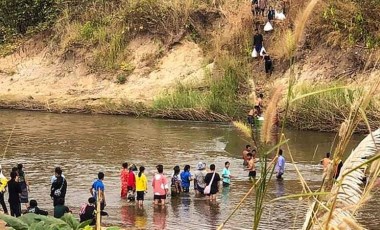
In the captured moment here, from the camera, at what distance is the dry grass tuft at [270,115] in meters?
4.01

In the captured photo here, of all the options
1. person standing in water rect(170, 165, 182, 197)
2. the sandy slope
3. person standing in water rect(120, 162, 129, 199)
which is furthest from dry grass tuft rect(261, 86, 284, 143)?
the sandy slope

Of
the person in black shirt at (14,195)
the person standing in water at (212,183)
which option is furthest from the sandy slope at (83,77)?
the person in black shirt at (14,195)

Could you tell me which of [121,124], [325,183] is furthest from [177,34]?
[325,183]

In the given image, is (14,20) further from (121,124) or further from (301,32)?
(301,32)

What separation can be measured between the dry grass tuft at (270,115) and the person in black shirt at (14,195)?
1106cm

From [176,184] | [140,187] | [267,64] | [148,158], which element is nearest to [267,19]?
[267,64]

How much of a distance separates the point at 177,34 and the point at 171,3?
5.06ft

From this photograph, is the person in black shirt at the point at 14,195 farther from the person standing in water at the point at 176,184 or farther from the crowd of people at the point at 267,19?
the crowd of people at the point at 267,19

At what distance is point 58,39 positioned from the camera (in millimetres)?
38938

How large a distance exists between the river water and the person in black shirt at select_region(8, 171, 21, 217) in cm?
72

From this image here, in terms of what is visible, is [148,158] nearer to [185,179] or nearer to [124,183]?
[185,179]

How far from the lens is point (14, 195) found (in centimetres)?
1445

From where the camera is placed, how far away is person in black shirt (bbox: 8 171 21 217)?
47.2 ft

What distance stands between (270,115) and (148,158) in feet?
58.3
